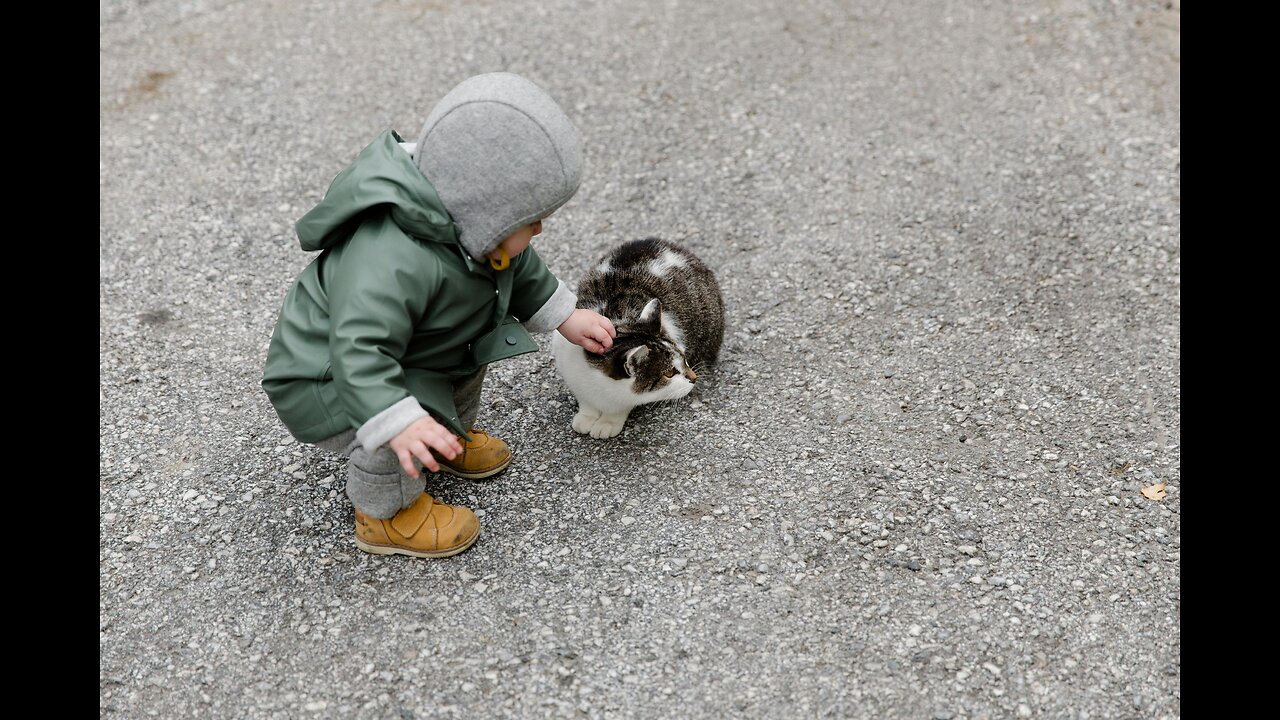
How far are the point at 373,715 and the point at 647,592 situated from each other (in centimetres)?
79

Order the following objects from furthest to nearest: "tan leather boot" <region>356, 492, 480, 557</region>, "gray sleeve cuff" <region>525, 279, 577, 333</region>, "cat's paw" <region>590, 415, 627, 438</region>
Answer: "cat's paw" <region>590, 415, 627, 438</region>
"gray sleeve cuff" <region>525, 279, 577, 333</region>
"tan leather boot" <region>356, 492, 480, 557</region>

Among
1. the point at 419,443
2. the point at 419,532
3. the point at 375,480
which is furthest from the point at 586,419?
the point at 419,443

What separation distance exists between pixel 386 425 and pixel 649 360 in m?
1.03

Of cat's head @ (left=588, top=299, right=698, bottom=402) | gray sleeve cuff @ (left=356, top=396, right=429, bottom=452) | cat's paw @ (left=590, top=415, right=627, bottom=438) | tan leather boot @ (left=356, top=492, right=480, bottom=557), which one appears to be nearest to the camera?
gray sleeve cuff @ (left=356, top=396, right=429, bottom=452)

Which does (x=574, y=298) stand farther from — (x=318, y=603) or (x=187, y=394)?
(x=187, y=394)

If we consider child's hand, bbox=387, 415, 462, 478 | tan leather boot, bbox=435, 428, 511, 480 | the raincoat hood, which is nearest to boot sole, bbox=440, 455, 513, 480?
tan leather boot, bbox=435, 428, 511, 480

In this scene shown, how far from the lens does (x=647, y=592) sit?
9.45 ft

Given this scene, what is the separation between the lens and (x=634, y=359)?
317 centimetres

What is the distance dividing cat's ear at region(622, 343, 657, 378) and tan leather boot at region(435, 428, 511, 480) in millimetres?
503

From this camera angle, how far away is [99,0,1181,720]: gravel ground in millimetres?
2693

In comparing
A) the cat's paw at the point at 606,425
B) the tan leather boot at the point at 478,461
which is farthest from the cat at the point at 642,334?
the tan leather boot at the point at 478,461

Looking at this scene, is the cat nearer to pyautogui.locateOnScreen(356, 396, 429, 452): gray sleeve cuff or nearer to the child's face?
the child's face

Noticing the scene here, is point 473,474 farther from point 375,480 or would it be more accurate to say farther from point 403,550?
point 375,480

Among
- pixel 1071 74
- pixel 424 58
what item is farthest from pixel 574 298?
pixel 1071 74
